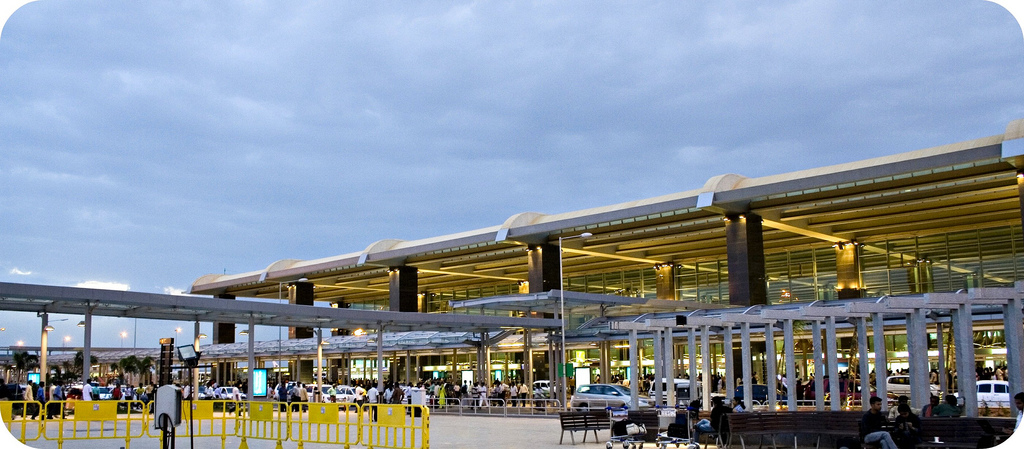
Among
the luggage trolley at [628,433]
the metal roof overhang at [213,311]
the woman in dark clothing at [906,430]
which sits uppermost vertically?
the metal roof overhang at [213,311]

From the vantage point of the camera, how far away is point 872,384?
123 feet

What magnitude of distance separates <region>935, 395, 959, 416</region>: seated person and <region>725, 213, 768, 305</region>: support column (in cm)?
2339

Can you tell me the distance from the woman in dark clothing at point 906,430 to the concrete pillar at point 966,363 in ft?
14.1

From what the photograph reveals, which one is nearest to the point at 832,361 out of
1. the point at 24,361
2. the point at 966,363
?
the point at 966,363

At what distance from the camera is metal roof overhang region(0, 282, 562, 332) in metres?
27.6

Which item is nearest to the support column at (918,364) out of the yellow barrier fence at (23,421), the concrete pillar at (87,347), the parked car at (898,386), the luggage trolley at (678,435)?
the luggage trolley at (678,435)

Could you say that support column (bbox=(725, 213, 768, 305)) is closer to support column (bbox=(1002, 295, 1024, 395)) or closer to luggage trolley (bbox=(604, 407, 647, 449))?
support column (bbox=(1002, 295, 1024, 395))

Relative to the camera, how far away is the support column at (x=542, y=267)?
163 ft

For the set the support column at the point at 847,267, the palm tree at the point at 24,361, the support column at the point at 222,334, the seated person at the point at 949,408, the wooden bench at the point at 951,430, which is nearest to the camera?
the wooden bench at the point at 951,430

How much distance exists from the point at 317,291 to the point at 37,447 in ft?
190

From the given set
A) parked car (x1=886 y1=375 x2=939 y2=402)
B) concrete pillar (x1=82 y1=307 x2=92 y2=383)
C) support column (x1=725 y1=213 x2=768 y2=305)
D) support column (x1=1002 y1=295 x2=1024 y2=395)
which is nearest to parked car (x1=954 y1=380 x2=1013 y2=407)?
parked car (x1=886 y1=375 x2=939 y2=402)

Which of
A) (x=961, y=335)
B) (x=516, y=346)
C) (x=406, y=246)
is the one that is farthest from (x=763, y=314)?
(x=406, y=246)

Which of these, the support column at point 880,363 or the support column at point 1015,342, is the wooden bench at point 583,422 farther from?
the support column at point 1015,342

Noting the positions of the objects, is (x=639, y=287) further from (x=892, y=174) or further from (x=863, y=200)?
(x=892, y=174)
